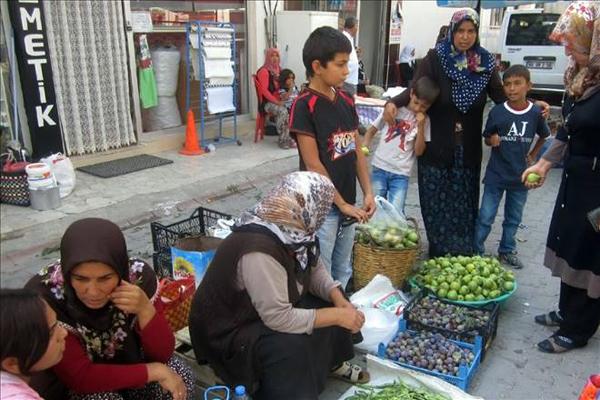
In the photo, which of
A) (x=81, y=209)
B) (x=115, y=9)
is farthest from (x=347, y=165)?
(x=115, y=9)

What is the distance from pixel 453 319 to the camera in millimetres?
3219

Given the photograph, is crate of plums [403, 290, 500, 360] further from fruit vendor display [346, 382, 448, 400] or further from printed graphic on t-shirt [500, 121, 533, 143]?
printed graphic on t-shirt [500, 121, 533, 143]

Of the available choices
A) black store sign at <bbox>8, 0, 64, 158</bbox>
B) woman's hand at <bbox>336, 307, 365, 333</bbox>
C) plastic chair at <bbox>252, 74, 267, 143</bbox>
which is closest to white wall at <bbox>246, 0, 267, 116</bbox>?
plastic chair at <bbox>252, 74, 267, 143</bbox>

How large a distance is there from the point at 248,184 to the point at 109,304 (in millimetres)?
4575

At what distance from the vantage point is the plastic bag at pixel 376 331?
320 cm

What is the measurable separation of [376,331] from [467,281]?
2.49 feet

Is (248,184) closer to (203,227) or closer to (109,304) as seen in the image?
(203,227)

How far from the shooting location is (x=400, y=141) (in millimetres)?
4078

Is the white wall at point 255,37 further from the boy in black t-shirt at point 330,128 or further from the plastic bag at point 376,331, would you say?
the plastic bag at point 376,331

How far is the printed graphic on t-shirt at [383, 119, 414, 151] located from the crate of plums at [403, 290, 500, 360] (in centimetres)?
121

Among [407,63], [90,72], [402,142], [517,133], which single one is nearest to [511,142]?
[517,133]

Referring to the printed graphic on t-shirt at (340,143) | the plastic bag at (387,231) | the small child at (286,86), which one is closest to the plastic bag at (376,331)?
the plastic bag at (387,231)

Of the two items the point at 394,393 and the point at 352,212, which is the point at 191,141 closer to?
the point at 352,212

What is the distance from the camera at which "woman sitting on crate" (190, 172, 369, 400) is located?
234cm
